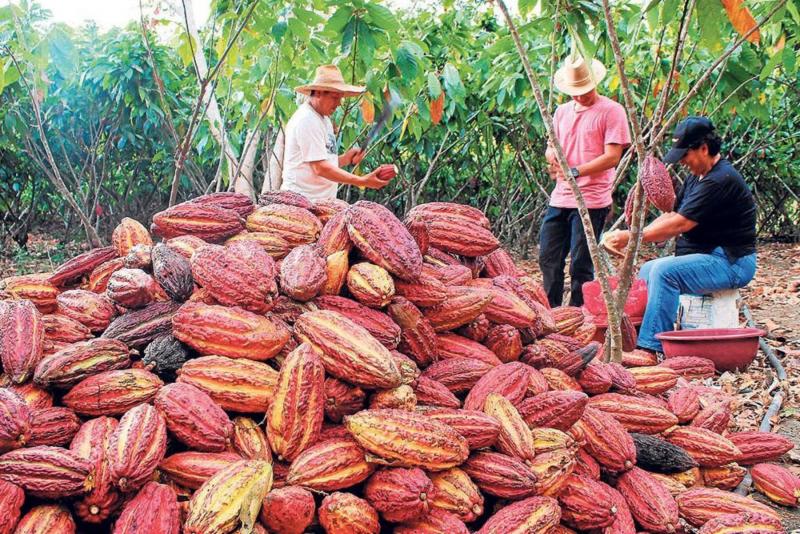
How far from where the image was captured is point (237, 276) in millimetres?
1732

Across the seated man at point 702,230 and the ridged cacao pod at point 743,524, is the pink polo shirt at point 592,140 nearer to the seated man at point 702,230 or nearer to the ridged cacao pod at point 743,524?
the seated man at point 702,230

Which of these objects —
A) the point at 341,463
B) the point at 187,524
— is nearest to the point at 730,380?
the point at 341,463

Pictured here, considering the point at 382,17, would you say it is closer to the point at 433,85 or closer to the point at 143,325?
the point at 433,85

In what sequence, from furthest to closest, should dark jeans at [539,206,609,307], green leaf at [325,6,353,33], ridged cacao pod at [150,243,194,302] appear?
1. dark jeans at [539,206,609,307]
2. green leaf at [325,6,353,33]
3. ridged cacao pod at [150,243,194,302]

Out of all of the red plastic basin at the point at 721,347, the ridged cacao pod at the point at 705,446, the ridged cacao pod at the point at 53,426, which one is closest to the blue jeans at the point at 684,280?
the red plastic basin at the point at 721,347

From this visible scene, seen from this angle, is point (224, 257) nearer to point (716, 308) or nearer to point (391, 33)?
point (391, 33)

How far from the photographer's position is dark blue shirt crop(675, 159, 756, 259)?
384 cm

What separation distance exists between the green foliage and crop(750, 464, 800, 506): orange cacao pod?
130 cm

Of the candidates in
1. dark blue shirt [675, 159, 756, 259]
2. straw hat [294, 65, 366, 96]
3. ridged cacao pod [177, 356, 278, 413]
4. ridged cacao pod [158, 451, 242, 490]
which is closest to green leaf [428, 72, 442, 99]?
straw hat [294, 65, 366, 96]

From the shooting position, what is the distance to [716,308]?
406cm

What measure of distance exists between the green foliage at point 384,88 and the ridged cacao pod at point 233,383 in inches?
47.2

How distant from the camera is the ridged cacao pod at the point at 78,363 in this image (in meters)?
1.55

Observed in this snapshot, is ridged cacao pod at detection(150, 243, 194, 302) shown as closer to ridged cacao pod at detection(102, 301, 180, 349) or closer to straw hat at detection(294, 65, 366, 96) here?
ridged cacao pod at detection(102, 301, 180, 349)

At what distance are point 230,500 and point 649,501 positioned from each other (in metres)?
1.09
